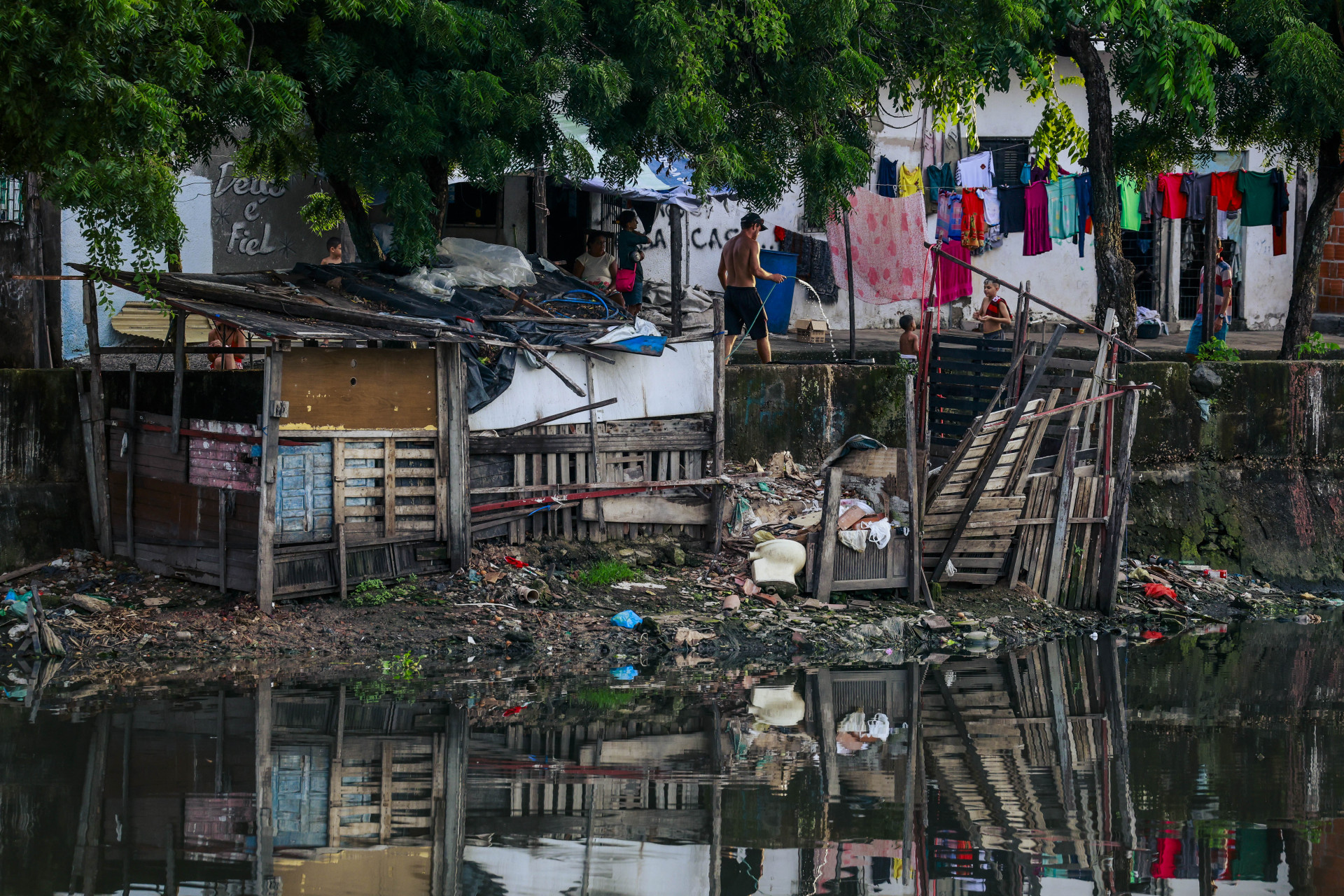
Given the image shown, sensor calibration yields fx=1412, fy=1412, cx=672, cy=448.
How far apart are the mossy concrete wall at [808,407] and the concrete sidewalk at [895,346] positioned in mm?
1834

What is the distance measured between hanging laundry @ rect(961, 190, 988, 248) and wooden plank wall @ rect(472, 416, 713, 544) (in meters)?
7.43

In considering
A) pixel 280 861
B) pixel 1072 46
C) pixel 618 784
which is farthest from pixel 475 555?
pixel 1072 46

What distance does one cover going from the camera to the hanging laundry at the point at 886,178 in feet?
64.7

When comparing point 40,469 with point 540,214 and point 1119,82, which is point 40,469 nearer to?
point 540,214

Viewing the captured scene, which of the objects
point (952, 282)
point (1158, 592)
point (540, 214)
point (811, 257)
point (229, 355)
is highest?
point (811, 257)

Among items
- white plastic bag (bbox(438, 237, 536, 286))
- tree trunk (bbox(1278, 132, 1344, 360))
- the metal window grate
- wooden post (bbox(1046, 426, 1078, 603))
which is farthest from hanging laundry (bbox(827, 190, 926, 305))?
the metal window grate

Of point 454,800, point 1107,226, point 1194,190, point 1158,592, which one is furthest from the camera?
point 1194,190

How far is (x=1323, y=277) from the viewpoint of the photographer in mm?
22406

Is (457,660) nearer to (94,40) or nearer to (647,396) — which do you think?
(647,396)

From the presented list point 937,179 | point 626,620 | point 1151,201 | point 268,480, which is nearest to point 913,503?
point 626,620

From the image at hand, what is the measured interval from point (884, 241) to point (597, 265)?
3.34 m

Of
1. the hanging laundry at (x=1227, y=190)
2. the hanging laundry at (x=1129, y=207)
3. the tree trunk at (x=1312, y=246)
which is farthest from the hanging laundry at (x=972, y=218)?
the tree trunk at (x=1312, y=246)

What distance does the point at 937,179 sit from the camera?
19.9 meters

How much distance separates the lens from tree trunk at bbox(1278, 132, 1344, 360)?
1559 cm
